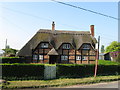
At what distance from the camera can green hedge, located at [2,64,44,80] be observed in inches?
506

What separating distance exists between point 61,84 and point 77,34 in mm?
16831

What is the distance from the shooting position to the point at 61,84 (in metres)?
11.6

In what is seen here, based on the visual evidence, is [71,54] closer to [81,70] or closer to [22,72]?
[81,70]

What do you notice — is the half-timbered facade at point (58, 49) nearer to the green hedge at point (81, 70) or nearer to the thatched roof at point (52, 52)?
the thatched roof at point (52, 52)

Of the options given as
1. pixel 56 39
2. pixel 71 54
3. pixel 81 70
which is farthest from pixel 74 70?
pixel 56 39

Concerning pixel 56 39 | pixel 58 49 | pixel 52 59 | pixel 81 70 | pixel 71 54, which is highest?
pixel 56 39

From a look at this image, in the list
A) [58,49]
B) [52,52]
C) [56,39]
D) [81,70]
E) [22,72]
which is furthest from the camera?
[56,39]

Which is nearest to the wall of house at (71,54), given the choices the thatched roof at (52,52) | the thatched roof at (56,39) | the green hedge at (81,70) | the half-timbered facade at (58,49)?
the half-timbered facade at (58,49)

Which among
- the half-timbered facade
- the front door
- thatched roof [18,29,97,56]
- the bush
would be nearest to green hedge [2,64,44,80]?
the bush

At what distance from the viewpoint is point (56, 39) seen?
2520cm

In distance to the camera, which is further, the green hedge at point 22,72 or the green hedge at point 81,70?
the green hedge at point 81,70

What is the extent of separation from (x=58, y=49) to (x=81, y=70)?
9474mm

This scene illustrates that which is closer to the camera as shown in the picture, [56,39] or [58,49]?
[58,49]

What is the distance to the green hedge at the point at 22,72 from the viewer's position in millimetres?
12859
